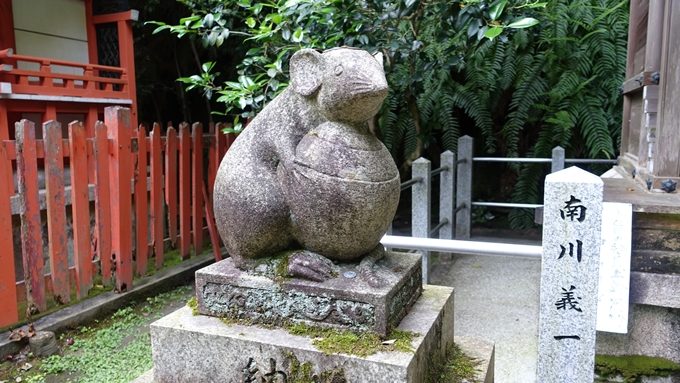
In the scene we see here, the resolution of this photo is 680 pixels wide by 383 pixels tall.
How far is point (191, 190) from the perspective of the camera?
17.4 ft

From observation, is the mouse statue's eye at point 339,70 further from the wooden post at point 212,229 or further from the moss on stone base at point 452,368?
the wooden post at point 212,229

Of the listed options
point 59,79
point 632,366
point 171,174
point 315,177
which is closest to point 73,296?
point 171,174

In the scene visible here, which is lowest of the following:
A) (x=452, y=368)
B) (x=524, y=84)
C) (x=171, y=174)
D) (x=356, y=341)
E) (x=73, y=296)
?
(x=73, y=296)

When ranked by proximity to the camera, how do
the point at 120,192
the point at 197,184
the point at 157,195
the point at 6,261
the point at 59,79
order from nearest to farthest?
1. the point at 6,261
2. the point at 120,192
3. the point at 157,195
4. the point at 197,184
5. the point at 59,79

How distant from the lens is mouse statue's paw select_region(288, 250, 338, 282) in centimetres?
186

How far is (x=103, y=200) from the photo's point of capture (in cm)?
413

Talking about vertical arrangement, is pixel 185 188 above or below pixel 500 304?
above

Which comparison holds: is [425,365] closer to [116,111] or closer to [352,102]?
[352,102]

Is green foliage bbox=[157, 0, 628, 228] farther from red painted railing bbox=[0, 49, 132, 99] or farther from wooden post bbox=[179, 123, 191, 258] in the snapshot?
red painted railing bbox=[0, 49, 132, 99]

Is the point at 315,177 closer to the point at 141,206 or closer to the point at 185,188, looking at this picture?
the point at 141,206

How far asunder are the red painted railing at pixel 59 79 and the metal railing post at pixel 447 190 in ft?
12.8

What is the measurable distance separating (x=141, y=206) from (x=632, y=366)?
3.90 meters

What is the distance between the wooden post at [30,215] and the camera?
11.6ft

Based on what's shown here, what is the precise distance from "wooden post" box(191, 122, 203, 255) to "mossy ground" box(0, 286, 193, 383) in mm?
1222
